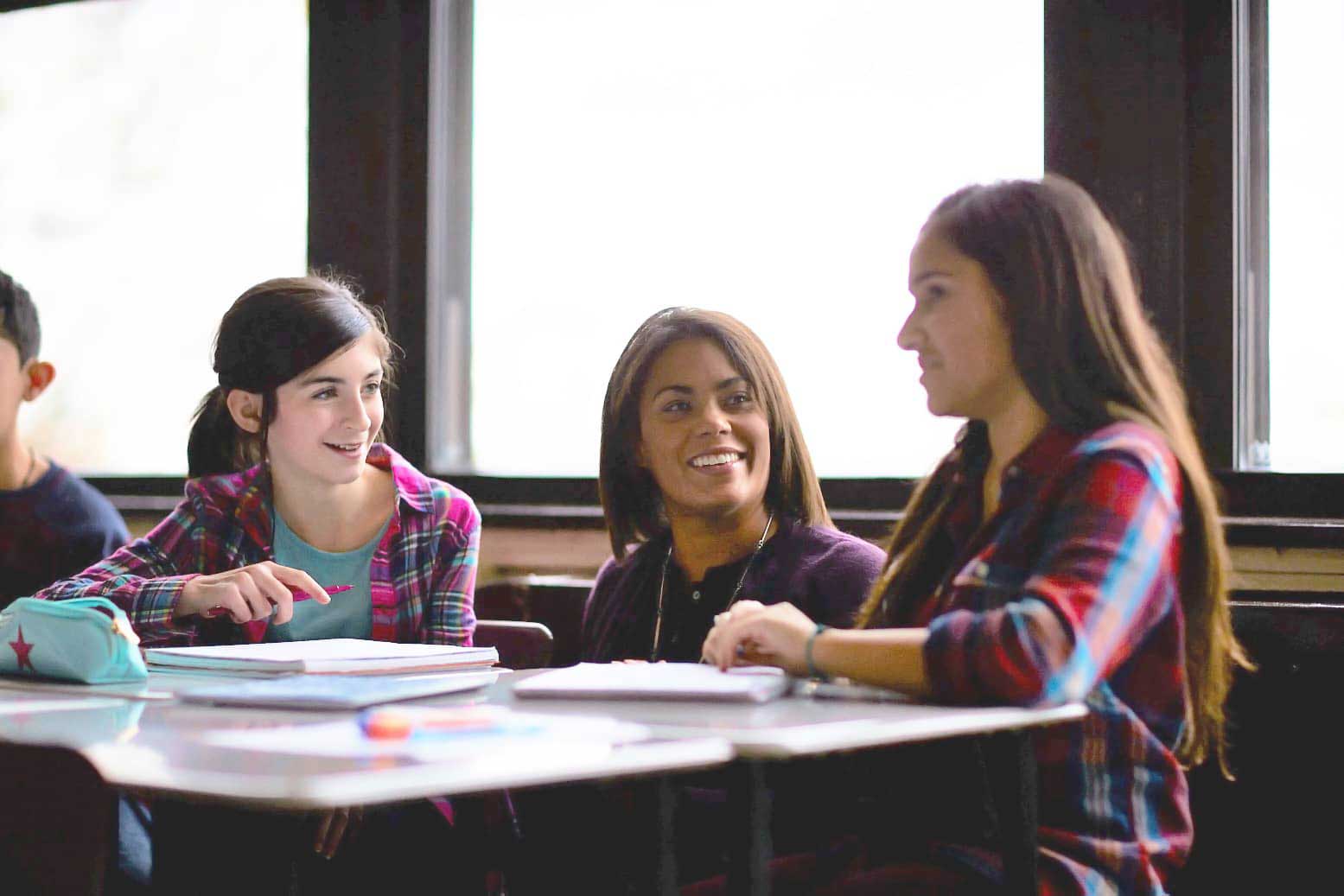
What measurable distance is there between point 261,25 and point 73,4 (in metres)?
0.65

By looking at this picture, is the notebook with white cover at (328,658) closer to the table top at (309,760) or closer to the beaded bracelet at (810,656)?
the table top at (309,760)

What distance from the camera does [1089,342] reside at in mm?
1426

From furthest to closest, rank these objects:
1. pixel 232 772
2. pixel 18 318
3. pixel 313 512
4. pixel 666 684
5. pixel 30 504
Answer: pixel 18 318
pixel 30 504
pixel 313 512
pixel 666 684
pixel 232 772

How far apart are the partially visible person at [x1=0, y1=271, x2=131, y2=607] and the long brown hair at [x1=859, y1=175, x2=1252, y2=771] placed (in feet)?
6.58

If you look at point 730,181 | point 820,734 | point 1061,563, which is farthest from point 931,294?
point 730,181

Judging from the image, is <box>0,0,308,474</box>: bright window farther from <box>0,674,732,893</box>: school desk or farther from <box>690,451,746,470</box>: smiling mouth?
<box>0,674,732,893</box>: school desk

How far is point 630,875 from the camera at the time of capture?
199cm

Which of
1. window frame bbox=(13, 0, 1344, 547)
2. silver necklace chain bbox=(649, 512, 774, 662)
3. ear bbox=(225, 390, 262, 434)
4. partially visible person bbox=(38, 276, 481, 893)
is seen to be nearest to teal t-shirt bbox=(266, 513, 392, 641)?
partially visible person bbox=(38, 276, 481, 893)

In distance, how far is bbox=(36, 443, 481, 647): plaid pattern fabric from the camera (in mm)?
2176

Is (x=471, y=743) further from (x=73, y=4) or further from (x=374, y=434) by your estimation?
(x=73, y=4)

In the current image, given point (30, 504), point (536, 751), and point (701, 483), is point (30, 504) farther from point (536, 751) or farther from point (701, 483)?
point (536, 751)

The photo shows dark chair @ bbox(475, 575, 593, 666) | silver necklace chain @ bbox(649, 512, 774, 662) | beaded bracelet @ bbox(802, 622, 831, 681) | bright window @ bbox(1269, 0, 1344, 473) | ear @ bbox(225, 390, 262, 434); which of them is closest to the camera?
beaded bracelet @ bbox(802, 622, 831, 681)

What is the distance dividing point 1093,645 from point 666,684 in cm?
40

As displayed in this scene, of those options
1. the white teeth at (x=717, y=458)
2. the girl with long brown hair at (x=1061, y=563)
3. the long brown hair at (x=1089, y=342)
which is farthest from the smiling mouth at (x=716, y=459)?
the long brown hair at (x=1089, y=342)
